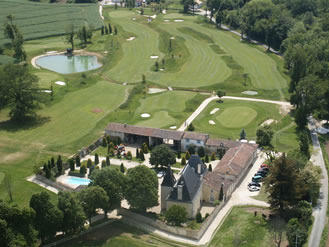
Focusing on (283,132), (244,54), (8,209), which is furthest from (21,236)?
(244,54)

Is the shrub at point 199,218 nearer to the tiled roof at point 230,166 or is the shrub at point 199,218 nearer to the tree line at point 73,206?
the tree line at point 73,206

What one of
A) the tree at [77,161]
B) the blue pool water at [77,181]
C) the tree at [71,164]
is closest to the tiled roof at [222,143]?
the tree at [77,161]

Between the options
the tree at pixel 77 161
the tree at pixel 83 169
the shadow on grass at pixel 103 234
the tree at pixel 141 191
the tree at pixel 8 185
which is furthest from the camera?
the tree at pixel 77 161

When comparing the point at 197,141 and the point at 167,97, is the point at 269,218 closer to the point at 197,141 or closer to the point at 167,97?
the point at 197,141

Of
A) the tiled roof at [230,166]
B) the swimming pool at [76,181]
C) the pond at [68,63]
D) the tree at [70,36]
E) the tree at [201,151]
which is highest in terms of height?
the tree at [70,36]

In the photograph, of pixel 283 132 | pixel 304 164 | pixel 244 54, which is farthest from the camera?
pixel 244 54

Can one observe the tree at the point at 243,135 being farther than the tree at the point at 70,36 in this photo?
No

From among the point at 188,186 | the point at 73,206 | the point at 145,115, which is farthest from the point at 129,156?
the point at 73,206
